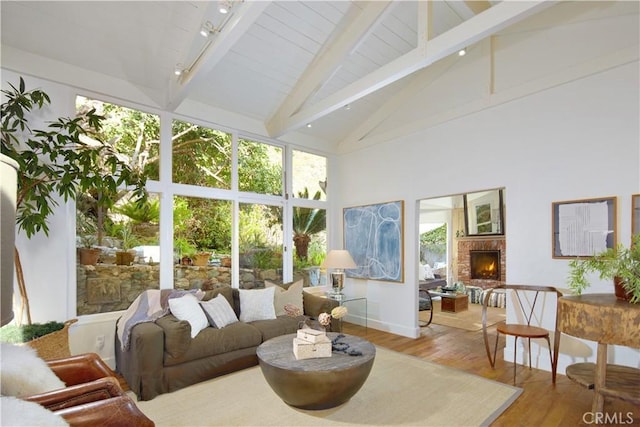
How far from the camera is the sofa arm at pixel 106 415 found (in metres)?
1.10

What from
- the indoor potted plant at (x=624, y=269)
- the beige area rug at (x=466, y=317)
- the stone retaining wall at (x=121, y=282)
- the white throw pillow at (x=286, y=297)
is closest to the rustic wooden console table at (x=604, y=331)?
the indoor potted plant at (x=624, y=269)

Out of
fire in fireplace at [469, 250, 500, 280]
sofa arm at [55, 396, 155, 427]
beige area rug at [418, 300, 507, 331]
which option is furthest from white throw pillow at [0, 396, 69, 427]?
fire in fireplace at [469, 250, 500, 280]

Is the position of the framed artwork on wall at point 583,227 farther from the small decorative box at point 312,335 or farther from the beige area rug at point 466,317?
the small decorative box at point 312,335

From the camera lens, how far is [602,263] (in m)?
2.36

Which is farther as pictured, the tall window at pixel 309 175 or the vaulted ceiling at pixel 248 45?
the tall window at pixel 309 175

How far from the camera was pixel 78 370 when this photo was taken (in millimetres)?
1948

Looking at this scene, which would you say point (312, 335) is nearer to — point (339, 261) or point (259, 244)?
point (339, 261)

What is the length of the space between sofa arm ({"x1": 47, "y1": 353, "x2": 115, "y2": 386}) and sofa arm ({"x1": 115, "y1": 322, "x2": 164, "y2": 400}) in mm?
926

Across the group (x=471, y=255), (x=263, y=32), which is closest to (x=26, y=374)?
(x=263, y=32)

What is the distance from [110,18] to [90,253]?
240 cm

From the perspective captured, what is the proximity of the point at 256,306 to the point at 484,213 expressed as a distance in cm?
650

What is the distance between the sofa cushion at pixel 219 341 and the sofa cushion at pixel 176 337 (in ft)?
0.14

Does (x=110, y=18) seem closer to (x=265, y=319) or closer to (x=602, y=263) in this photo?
(x=265, y=319)

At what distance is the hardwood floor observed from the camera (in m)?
2.53
